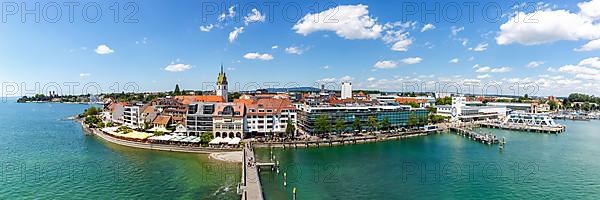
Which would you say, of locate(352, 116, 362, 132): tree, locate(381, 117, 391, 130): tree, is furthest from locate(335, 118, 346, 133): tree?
locate(381, 117, 391, 130): tree

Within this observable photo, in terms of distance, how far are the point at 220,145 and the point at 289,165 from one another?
28.6 feet

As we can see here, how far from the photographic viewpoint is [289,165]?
28219 mm

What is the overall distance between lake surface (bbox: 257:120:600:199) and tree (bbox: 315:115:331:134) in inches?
185

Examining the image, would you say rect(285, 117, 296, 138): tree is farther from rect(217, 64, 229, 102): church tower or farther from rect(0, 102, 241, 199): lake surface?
rect(217, 64, 229, 102): church tower

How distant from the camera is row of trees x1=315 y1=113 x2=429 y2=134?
41.1 metres

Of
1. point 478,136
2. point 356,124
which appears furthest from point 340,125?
point 478,136

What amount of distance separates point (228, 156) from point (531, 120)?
2230 inches

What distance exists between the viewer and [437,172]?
87.6 ft

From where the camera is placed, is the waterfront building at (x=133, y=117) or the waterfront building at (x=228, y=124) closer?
the waterfront building at (x=228, y=124)

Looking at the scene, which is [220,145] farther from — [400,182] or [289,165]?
[400,182]

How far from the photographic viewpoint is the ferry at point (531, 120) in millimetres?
58781

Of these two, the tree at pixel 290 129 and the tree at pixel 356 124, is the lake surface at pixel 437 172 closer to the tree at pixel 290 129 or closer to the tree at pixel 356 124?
the tree at pixel 290 129

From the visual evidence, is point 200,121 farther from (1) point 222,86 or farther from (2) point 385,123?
(1) point 222,86

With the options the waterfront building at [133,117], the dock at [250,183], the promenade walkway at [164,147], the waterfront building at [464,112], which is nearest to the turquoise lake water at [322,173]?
the dock at [250,183]
